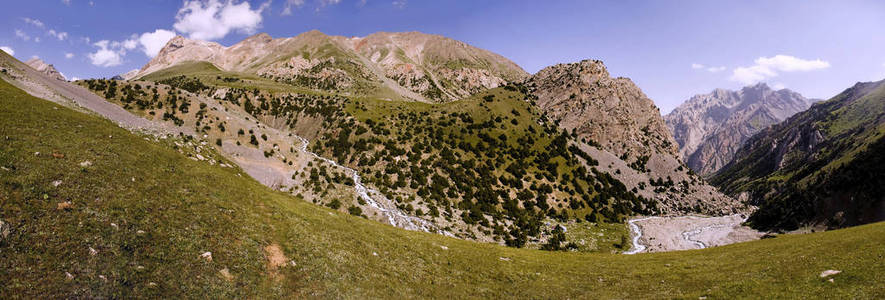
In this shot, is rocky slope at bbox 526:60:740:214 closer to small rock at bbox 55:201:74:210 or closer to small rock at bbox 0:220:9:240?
small rock at bbox 55:201:74:210

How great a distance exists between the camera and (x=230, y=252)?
2088cm

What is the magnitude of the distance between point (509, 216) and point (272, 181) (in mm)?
56503

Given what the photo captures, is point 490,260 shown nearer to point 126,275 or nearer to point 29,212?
point 126,275

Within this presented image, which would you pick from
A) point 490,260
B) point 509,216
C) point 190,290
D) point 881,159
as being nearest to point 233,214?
point 190,290

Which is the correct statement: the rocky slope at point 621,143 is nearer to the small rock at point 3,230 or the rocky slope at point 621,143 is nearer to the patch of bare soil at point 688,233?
the patch of bare soil at point 688,233

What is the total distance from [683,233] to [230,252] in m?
115

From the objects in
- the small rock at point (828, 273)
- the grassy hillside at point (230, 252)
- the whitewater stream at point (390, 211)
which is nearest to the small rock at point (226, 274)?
the grassy hillside at point (230, 252)

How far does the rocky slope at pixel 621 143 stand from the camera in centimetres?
13900

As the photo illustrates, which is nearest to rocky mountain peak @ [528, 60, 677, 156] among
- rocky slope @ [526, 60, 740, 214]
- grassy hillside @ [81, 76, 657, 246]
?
rocky slope @ [526, 60, 740, 214]

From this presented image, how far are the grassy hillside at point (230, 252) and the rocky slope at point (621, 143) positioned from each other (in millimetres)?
115920

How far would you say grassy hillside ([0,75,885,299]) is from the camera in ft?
54.5

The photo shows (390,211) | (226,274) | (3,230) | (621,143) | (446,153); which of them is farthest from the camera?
(621,143)

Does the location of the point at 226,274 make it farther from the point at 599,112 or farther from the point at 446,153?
the point at 599,112

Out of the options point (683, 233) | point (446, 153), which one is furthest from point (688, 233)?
point (446, 153)
